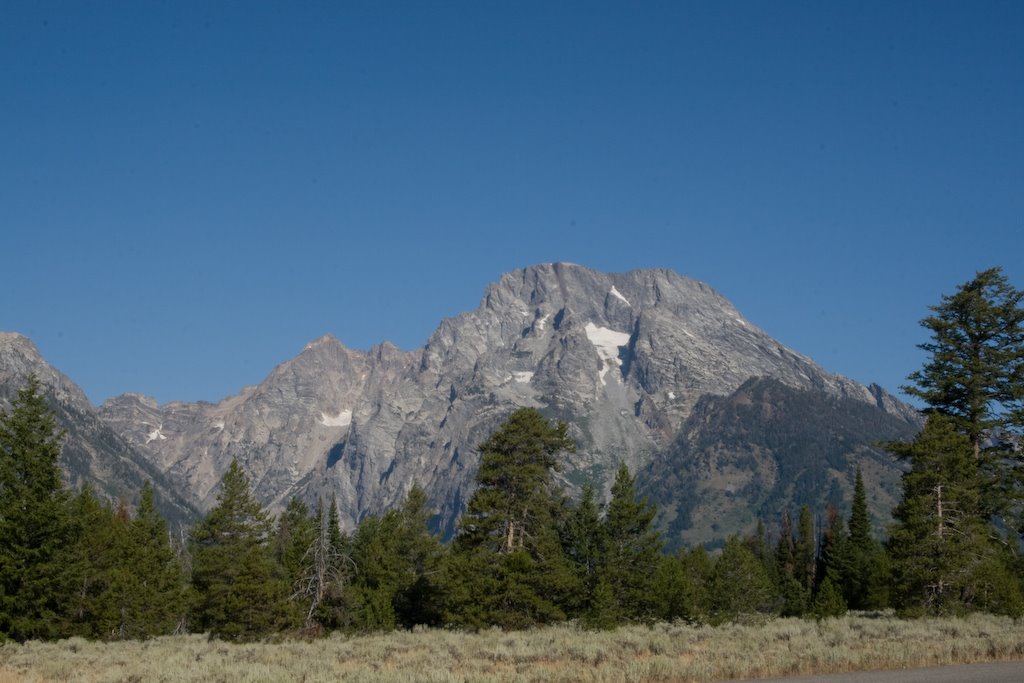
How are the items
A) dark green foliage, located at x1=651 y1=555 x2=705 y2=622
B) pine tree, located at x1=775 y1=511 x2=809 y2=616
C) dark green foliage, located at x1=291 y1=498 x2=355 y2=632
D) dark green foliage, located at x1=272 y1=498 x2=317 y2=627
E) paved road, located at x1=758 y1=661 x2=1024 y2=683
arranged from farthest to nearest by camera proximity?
pine tree, located at x1=775 y1=511 x2=809 y2=616 < dark green foliage, located at x1=651 y1=555 x2=705 y2=622 < dark green foliage, located at x1=291 y1=498 x2=355 y2=632 < dark green foliage, located at x1=272 y1=498 x2=317 y2=627 < paved road, located at x1=758 y1=661 x2=1024 y2=683

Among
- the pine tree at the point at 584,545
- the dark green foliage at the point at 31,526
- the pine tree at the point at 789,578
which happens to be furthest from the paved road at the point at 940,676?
the pine tree at the point at 789,578

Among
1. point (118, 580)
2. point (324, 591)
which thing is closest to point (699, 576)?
point (324, 591)

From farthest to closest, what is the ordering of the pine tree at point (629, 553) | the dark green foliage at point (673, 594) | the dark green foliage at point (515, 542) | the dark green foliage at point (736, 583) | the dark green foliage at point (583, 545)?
the dark green foliage at point (736, 583), the dark green foliage at point (673, 594), the dark green foliage at point (583, 545), the pine tree at point (629, 553), the dark green foliage at point (515, 542)

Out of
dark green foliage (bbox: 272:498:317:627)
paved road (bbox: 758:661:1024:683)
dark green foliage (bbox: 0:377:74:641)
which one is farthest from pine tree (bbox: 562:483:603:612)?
paved road (bbox: 758:661:1024:683)

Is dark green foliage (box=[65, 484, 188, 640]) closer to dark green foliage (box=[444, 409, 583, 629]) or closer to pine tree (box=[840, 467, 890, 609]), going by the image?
dark green foliage (box=[444, 409, 583, 629])

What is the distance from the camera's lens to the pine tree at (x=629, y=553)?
197ft

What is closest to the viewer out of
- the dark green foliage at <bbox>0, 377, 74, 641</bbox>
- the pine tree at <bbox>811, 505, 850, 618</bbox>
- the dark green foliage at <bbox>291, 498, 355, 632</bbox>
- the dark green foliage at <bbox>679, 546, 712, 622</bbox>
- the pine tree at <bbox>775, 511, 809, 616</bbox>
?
the dark green foliage at <bbox>0, 377, 74, 641</bbox>

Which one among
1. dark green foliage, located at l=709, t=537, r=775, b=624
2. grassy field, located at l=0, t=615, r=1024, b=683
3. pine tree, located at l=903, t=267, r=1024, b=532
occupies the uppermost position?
pine tree, located at l=903, t=267, r=1024, b=532

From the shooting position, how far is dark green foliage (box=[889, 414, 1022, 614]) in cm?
4316

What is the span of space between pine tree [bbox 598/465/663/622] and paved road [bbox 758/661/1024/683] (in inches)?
1359

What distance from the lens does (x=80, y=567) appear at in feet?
172

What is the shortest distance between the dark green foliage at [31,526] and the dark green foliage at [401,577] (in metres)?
18.4

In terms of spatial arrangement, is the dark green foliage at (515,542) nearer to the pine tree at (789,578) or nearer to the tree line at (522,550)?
the tree line at (522,550)

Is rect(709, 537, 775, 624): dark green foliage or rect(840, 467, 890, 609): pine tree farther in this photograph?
rect(709, 537, 775, 624): dark green foliage
